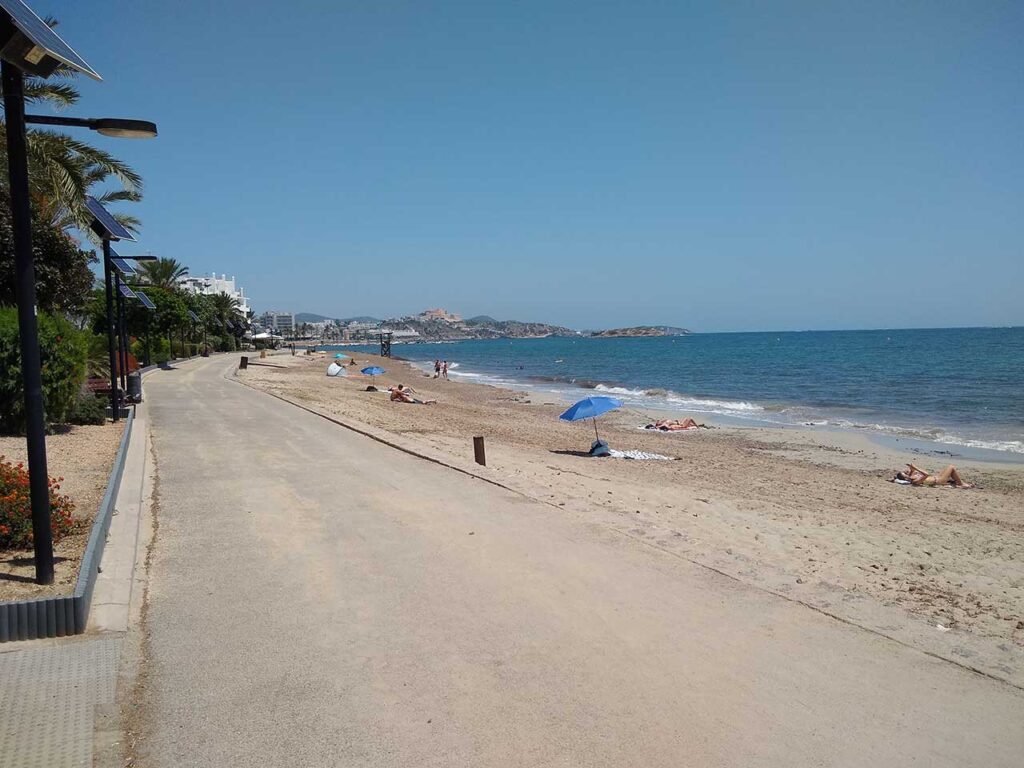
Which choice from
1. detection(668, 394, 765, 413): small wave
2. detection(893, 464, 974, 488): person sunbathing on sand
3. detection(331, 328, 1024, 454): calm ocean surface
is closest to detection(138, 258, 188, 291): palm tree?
detection(331, 328, 1024, 454): calm ocean surface

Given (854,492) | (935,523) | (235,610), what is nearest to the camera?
(235,610)

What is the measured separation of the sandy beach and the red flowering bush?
4.90 meters

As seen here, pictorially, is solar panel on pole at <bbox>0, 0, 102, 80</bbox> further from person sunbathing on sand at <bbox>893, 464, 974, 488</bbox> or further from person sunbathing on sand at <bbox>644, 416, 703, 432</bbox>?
person sunbathing on sand at <bbox>644, 416, 703, 432</bbox>

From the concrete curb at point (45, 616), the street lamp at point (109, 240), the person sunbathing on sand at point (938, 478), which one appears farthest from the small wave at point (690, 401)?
the concrete curb at point (45, 616)

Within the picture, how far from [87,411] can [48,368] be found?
2485 mm

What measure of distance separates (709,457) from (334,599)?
44.9 feet

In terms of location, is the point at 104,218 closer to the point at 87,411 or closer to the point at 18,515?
the point at 87,411

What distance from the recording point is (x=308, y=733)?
3811mm

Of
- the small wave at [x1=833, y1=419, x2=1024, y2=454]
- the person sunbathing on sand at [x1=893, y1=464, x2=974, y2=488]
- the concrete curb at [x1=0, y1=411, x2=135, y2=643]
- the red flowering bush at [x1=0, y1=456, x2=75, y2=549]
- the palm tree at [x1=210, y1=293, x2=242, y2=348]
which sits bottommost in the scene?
the small wave at [x1=833, y1=419, x2=1024, y2=454]

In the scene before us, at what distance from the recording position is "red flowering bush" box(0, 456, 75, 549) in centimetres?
617

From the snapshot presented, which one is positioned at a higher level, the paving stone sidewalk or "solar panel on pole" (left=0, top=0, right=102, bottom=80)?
"solar panel on pole" (left=0, top=0, right=102, bottom=80)

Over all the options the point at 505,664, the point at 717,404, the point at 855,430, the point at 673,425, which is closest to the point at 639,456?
the point at 673,425

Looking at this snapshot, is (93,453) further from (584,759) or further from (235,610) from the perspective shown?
(584,759)

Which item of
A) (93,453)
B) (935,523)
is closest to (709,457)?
(935,523)
